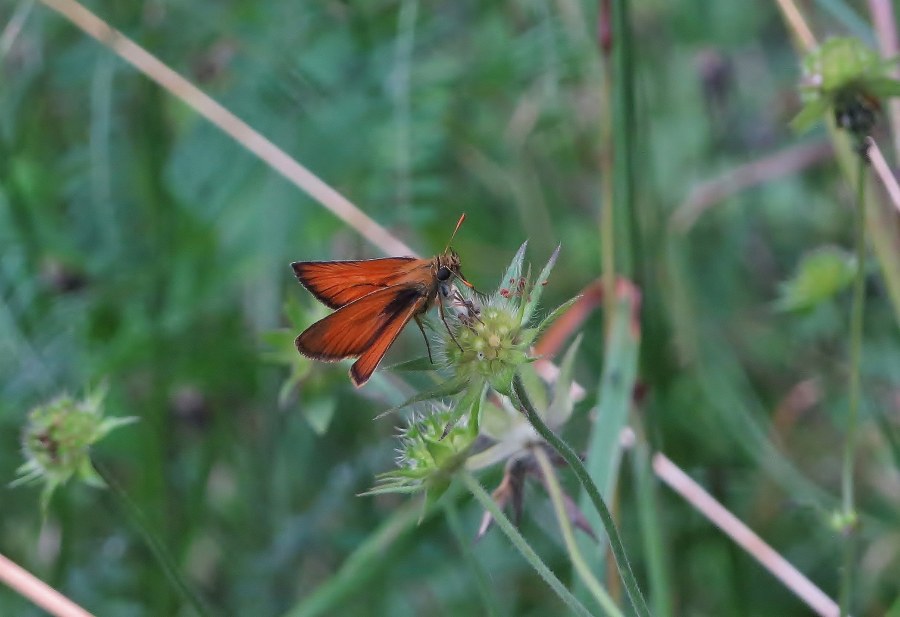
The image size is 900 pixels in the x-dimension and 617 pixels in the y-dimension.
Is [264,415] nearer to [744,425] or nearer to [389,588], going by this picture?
[389,588]

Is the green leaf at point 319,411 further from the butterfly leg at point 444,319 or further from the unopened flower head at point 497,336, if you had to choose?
the unopened flower head at point 497,336

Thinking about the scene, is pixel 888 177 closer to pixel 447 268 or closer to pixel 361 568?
pixel 447 268

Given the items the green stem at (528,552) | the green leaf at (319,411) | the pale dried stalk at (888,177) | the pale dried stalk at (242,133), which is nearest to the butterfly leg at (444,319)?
the green stem at (528,552)

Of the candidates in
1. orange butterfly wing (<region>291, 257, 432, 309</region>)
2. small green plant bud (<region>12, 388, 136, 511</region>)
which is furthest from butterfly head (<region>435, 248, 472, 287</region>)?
small green plant bud (<region>12, 388, 136, 511</region>)

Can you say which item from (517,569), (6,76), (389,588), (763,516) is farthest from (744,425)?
(6,76)

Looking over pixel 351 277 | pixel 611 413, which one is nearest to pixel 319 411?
pixel 351 277

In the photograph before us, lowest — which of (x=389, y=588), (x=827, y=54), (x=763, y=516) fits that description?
(x=763, y=516)
